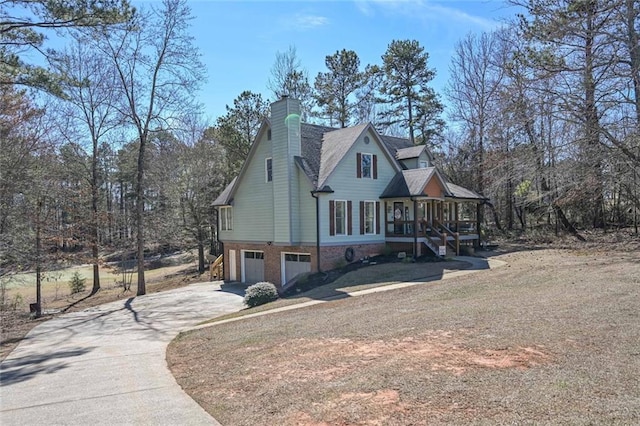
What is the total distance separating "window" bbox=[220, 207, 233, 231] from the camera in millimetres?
28016

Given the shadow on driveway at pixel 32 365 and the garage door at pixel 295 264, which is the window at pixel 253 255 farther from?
the shadow on driveway at pixel 32 365

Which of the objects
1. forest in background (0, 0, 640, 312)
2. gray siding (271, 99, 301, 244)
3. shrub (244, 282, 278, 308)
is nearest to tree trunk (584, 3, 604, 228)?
forest in background (0, 0, 640, 312)

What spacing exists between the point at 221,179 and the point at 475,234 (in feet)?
70.4

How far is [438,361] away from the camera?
21.1ft

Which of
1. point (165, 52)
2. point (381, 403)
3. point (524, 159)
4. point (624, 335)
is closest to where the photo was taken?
point (381, 403)

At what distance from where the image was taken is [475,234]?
26.7 m

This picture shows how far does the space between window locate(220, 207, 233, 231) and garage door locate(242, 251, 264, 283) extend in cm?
224

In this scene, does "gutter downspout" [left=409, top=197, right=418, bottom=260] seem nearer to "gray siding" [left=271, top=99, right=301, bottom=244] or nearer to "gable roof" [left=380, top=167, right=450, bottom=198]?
"gable roof" [left=380, top=167, right=450, bottom=198]

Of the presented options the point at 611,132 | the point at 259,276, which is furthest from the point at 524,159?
the point at 259,276

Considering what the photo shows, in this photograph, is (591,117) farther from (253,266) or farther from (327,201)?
(253,266)

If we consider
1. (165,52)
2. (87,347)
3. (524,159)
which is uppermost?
(165,52)

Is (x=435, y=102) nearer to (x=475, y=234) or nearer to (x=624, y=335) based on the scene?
(x=475, y=234)

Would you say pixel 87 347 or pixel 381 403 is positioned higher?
Answer: pixel 381 403

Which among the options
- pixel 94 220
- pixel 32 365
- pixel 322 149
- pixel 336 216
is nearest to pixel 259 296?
pixel 336 216
